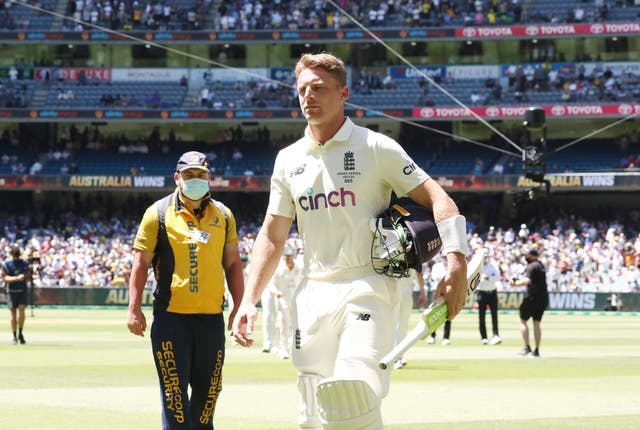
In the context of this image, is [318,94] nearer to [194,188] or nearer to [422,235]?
[422,235]

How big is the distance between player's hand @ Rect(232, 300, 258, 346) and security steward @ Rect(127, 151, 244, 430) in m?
1.89

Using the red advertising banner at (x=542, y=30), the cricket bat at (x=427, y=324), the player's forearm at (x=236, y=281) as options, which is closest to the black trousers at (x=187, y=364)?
the player's forearm at (x=236, y=281)

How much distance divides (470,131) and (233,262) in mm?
63694

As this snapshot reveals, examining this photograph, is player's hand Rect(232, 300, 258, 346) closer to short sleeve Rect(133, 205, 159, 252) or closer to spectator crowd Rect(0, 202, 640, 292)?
short sleeve Rect(133, 205, 159, 252)

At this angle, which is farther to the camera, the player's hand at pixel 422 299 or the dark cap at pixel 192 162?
the player's hand at pixel 422 299

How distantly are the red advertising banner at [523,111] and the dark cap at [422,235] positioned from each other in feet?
198

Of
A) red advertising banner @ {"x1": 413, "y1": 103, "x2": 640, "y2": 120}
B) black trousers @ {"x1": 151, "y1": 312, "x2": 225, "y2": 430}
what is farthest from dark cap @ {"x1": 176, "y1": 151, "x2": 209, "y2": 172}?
red advertising banner @ {"x1": 413, "y1": 103, "x2": 640, "y2": 120}

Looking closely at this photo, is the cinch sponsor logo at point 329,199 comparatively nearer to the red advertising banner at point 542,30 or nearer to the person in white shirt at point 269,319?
the person in white shirt at point 269,319

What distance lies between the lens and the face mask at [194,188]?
936 cm

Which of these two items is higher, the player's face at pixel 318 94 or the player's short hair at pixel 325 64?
the player's short hair at pixel 325 64

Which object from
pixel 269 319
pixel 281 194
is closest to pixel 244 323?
pixel 281 194

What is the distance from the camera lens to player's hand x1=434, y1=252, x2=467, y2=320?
6461 mm

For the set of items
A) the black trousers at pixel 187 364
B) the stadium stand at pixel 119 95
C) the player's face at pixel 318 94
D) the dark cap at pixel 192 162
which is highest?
the stadium stand at pixel 119 95

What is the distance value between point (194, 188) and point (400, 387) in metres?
8.40
